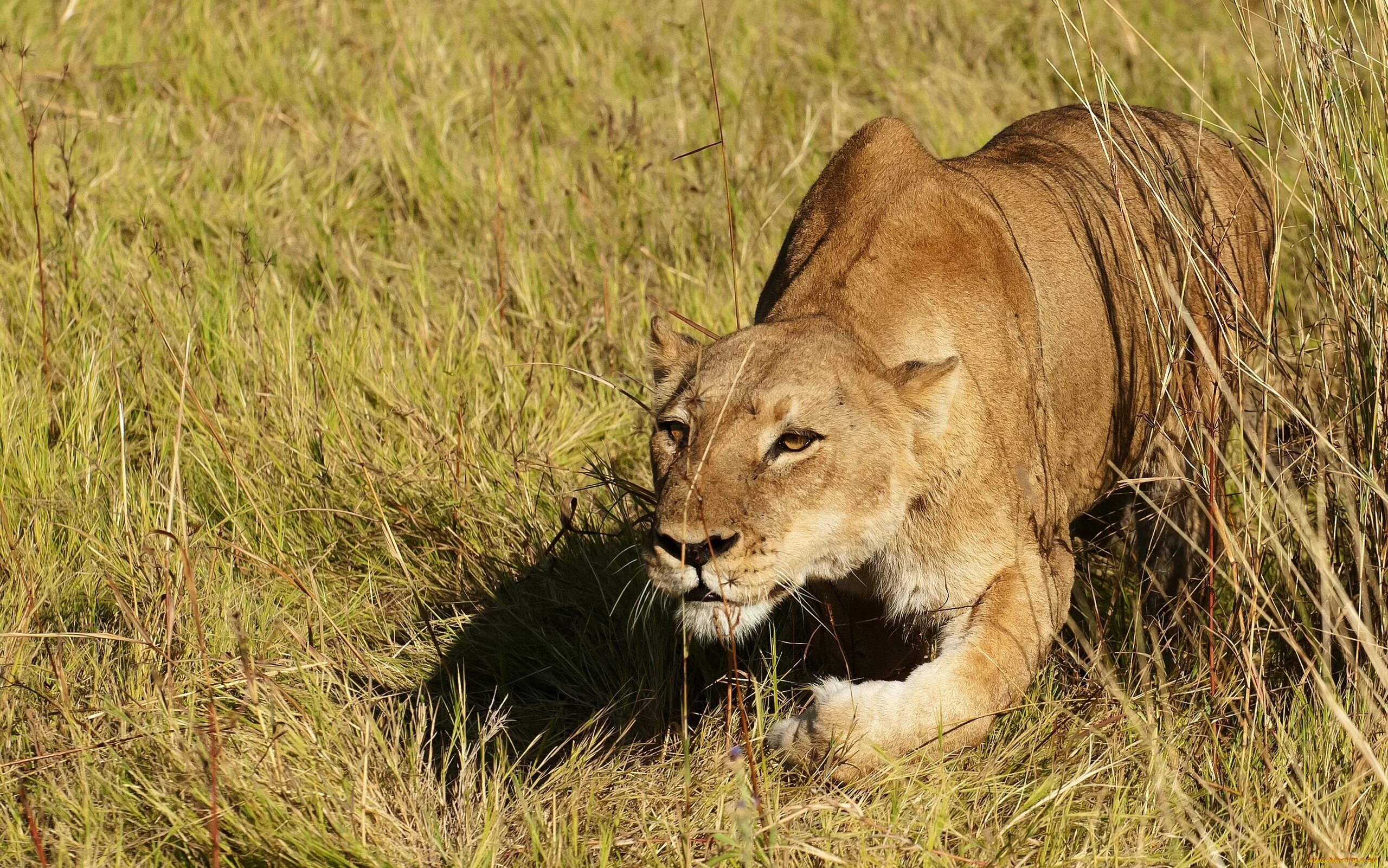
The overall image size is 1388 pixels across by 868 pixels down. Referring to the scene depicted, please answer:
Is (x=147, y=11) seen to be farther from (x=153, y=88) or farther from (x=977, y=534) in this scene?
(x=977, y=534)

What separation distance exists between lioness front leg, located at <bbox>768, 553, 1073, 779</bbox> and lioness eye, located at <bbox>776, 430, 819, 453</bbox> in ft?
1.75

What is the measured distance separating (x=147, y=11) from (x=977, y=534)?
5.56 m

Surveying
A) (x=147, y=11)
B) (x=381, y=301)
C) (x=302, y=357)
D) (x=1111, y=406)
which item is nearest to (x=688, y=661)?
(x=1111, y=406)

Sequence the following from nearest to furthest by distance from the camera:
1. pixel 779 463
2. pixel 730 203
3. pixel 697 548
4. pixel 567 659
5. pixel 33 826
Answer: pixel 33 826, pixel 697 548, pixel 779 463, pixel 567 659, pixel 730 203

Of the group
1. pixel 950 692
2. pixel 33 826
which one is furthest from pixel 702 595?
pixel 33 826

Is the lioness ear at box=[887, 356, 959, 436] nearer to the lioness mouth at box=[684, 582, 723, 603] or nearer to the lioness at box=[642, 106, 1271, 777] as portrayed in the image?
the lioness at box=[642, 106, 1271, 777]

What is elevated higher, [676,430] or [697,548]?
[676,430]

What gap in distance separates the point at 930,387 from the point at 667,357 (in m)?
0.70

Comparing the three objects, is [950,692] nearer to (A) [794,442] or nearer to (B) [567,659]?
(A) [794,442]

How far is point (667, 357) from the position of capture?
12.6 feet

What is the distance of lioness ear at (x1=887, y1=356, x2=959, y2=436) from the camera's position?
3.51 m

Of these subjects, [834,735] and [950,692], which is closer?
[834,735]

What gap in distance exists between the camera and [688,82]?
7566 mm

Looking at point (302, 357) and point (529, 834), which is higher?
point (302, 357)
